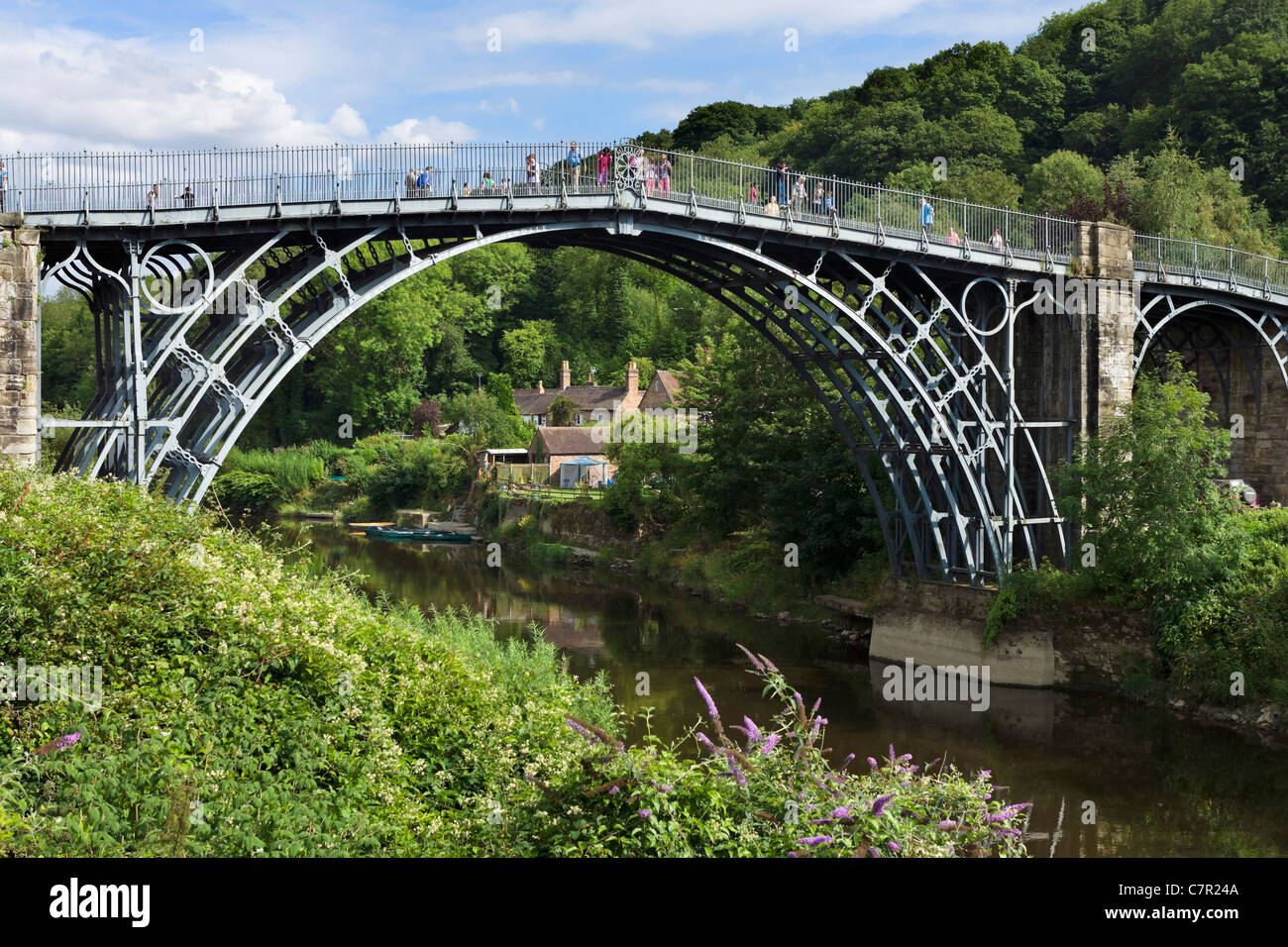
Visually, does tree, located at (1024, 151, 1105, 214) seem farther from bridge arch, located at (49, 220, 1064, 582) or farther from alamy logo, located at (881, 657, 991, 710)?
alamy logo, located at (881, 657, 991, 710)

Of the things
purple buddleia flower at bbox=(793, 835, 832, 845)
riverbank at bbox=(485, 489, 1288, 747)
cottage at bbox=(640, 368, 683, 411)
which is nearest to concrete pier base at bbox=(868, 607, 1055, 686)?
riverbank at bbox=(485, 489, 1288, 747)

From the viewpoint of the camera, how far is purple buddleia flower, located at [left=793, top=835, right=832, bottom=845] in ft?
22.7

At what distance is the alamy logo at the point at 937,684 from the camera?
24344mm

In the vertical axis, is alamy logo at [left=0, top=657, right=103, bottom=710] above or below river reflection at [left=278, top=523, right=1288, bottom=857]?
above

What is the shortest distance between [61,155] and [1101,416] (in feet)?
64.9

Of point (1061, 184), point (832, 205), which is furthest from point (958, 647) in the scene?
point (1061, 184)

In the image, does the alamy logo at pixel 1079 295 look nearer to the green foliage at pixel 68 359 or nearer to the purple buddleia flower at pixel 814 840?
the purple buddleia flower at pixel 814 840

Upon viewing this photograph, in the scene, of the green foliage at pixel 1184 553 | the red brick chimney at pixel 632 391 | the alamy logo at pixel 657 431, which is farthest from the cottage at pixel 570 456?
the green foliage at pixel 1184 553

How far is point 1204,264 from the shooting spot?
96.6 ft

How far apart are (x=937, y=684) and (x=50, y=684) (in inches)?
778

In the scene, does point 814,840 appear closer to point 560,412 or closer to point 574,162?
point 574,162
